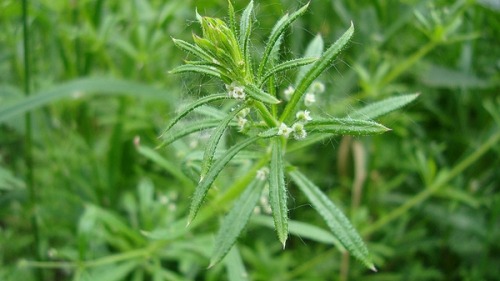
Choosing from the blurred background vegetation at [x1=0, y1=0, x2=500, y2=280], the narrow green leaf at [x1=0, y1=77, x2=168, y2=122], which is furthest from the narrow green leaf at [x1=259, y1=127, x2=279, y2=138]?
the narrow green leaf at [x1=0, y1=77, x2=168, y2=122]

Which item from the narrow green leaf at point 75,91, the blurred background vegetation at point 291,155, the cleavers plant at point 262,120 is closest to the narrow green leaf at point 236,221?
the cleavers plant at point 262,120

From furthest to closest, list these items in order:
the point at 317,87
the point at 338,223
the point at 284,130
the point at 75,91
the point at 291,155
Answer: the point at 291,155 < the point at 75,91 < the point at 317,87 < the point at 338,223 < the point at 284,130

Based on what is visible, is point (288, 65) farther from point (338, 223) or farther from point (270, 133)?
point (338, 223)

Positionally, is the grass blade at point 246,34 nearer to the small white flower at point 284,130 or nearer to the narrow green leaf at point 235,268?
the small white flower at point 284,130

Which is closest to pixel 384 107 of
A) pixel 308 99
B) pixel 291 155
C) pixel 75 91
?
pixel 308 99

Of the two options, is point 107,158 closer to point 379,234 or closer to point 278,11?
point 278,11

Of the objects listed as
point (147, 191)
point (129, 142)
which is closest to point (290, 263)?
point (147, 191)
